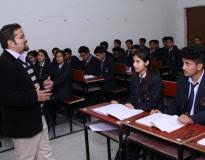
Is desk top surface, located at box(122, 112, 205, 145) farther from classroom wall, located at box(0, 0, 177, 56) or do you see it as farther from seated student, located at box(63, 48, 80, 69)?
classroom wall, located at box(0, 0, 177, 56)

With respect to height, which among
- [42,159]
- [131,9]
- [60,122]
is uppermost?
[131,9]

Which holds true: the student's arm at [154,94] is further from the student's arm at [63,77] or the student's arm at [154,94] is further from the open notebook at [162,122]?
the student's arm at [63,77]

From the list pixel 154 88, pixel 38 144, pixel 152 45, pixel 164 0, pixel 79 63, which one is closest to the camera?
pixel 38 144

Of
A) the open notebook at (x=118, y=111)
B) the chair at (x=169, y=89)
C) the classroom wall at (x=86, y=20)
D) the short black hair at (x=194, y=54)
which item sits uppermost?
the classroom wall at (x=86, y=20)

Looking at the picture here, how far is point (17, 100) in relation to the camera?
196 centimetres

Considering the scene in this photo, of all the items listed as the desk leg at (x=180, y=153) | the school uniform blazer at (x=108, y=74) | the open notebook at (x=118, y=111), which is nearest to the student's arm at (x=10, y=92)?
the open notebook at (x=118, y=111)

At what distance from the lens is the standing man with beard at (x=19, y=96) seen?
1963mm

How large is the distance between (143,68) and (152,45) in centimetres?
410

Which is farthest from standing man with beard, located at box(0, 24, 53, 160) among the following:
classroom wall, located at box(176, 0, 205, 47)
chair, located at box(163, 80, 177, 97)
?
classroom wall, located at box(176, 0, 205, 47)

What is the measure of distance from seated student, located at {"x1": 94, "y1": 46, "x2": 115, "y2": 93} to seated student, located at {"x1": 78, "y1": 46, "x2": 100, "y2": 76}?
0.51ft

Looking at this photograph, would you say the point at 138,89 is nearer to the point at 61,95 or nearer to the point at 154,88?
the point at 154,88

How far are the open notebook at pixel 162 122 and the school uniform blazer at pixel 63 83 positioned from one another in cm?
220

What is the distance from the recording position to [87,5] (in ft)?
20.2

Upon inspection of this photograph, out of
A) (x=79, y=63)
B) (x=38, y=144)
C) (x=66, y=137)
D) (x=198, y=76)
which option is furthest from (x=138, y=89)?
(x=79, y=63)
